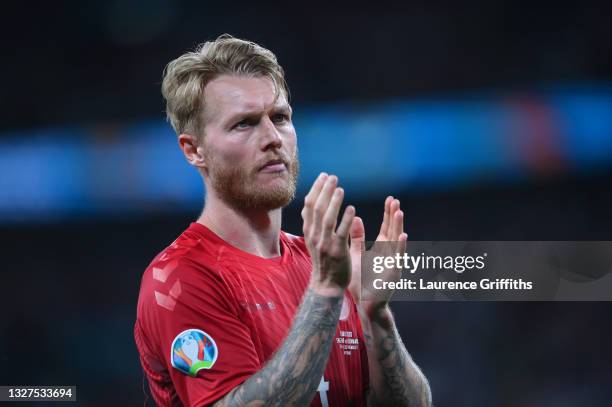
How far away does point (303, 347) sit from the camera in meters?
1.94

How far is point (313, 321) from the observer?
6.41ft

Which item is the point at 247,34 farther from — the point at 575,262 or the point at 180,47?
the point at 575,262

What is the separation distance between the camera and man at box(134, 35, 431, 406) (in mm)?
1948

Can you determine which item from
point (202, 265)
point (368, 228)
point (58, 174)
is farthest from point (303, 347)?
point (58, 174)

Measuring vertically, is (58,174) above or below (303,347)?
above

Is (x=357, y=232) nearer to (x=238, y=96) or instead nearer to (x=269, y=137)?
(x=269, y=137)

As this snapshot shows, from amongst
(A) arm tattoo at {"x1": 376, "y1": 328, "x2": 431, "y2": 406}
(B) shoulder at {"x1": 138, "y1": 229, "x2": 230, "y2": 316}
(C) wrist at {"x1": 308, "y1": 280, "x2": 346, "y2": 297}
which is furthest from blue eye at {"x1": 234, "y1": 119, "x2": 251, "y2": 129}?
(A) arm tattoo at {"x1": 376, "y1": 328, "x2": 431, "y2": 406}

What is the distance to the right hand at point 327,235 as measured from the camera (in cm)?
187

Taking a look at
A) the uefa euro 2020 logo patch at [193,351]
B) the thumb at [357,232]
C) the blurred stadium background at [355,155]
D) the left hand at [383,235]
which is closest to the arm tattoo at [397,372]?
the left hand at [383,235]

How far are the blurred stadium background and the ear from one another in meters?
2.50

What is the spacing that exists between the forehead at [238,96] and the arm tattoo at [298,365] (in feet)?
2.14

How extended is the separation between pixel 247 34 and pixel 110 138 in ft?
3.64

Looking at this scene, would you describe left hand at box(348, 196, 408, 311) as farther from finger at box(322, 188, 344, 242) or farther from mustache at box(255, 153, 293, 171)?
finger at box(322, 188, 344, 242)

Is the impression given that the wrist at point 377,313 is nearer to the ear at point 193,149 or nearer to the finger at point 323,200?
the finger at point 323,200
